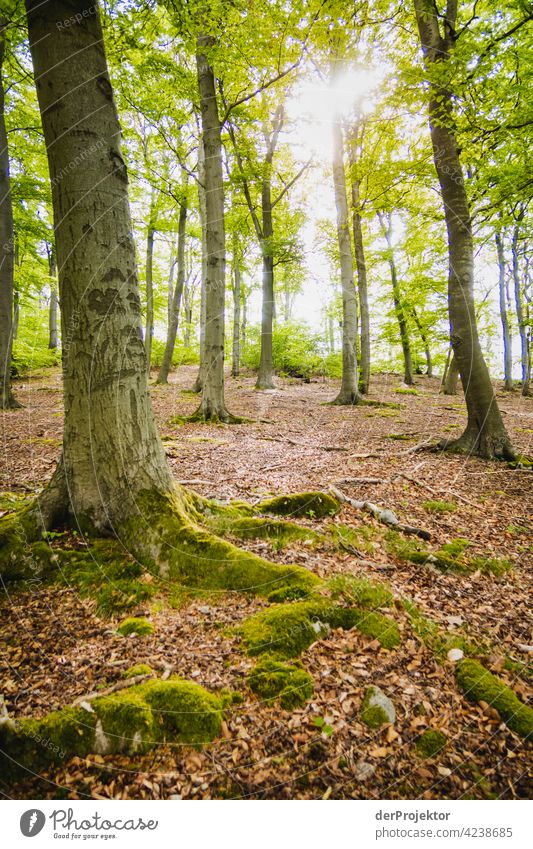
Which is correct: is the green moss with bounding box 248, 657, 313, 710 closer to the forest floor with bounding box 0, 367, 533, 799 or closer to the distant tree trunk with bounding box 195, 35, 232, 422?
the forest floor with bounding box 0, 367, 533, 799

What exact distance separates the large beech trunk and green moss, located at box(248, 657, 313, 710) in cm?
196

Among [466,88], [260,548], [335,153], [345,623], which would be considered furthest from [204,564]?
[335,153]

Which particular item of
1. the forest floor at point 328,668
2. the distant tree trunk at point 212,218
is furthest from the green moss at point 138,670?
the distant tree trunk at point 212,218

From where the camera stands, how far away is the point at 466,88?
6.21 m

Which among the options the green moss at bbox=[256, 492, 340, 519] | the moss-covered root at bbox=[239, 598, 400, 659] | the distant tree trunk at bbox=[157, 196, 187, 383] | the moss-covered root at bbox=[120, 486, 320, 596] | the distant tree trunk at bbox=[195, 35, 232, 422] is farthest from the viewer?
the distant tree trunk at bbox=[157, 196, 187, 383]

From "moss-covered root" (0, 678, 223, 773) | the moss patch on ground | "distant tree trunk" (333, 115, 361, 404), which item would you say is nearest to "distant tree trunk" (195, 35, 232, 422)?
"distant tree trunk" (333, 115, 361, 404)

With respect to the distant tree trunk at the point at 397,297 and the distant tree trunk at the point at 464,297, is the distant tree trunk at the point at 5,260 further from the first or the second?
the distant tree trunk at the point at 397,297

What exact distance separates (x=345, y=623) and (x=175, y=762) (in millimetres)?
1577

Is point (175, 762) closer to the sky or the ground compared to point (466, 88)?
closer to the ground

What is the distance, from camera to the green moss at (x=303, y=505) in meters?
4.96

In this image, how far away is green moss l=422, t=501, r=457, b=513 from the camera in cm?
527

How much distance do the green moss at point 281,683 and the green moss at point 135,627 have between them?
0.96m

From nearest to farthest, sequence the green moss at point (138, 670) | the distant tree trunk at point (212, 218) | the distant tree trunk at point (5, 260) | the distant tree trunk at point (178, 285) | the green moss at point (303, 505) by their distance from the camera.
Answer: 1. the green moss at point (138, 670)
2. the green moss at point (303, 505)
3. the distant tree trunk at point (212, 218)
4. the distant tree trunk at point (5, 260)
5. the distant tree trunk at point (178, 285)
